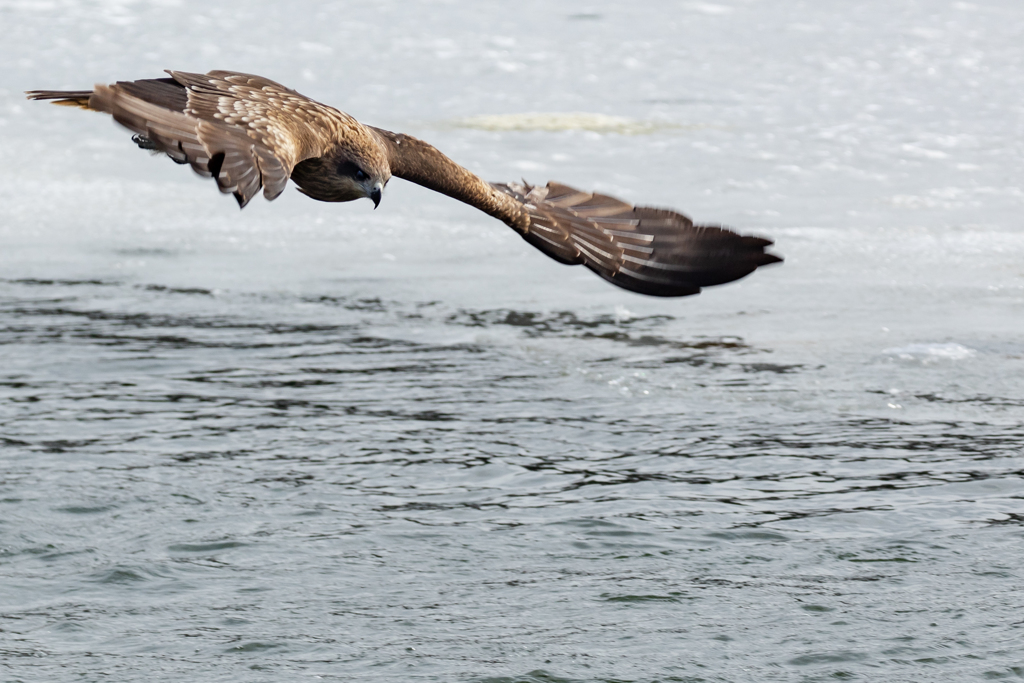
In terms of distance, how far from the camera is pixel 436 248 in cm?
1045

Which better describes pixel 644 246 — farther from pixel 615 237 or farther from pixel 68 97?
pixel 68 97

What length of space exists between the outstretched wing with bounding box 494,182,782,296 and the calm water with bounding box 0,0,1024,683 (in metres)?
0.86

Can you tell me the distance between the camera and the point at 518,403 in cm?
731

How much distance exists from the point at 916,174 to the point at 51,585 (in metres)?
8.31

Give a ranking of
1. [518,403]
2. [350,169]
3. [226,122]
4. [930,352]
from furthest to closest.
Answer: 1. [930,352]
2. [518,403]
3. [350,169]
4. [226,122]

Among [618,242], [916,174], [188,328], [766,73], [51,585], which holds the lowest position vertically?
[51,585]

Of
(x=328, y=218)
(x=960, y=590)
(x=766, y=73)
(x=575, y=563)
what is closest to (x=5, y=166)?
(x=328, y=218)

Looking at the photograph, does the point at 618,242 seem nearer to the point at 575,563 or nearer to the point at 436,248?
the point at 575,563

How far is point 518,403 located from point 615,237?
1.19 m

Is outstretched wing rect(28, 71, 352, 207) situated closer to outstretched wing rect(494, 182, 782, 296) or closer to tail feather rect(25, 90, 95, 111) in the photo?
tail feather rect(25, 90, 95, 111)

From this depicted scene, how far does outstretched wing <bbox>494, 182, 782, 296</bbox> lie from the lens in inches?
245

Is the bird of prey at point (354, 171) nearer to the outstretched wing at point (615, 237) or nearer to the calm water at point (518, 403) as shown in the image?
the outstretched wing at point (615, 237)

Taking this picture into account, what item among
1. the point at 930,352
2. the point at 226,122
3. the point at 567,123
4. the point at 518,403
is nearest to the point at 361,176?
the point at 226,122

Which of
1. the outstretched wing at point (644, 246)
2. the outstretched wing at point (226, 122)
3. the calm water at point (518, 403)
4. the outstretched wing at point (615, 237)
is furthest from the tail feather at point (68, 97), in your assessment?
the outstretched wing at point (644, 246)
